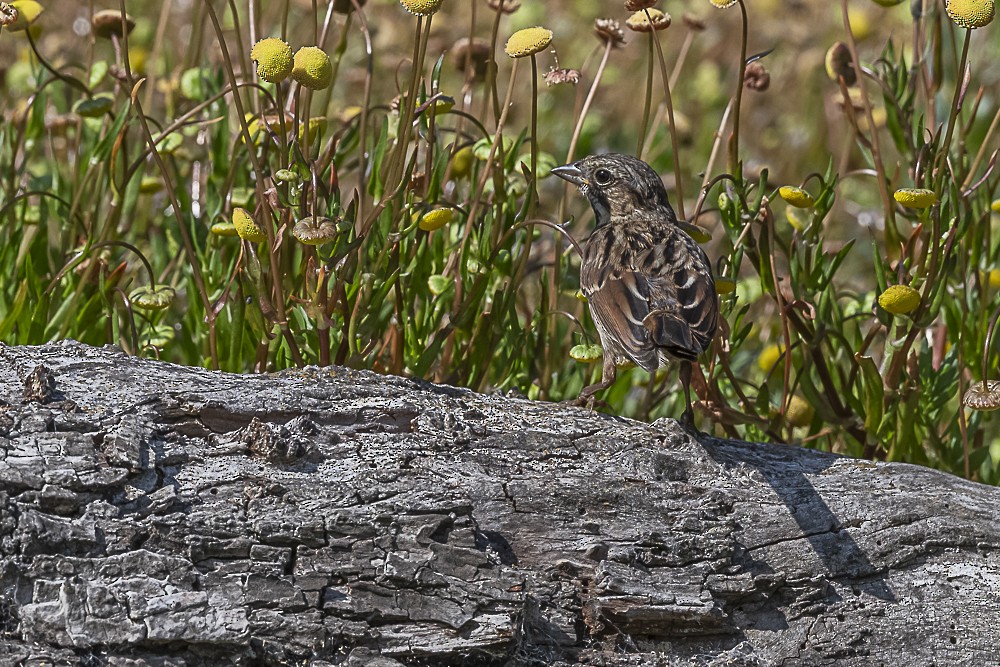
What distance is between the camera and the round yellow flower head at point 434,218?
3.46m

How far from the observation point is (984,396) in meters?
3.27

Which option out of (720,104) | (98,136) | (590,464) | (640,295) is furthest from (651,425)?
(720,104)

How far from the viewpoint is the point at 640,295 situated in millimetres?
3473

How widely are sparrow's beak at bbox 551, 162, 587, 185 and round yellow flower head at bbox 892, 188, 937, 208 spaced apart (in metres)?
1.21

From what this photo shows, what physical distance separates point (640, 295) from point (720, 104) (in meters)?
5.42

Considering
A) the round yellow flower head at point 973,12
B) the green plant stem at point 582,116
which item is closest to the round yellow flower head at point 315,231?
the green plant stem at point 582,116

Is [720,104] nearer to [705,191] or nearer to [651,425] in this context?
[705,191]

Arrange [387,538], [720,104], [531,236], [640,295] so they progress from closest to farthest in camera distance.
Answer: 1. [387,538]
2. [640,295]
3. [531,236]
4. [720,104]

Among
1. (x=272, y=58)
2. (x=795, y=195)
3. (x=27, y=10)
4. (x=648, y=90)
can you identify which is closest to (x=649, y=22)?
(x=648, y=90)

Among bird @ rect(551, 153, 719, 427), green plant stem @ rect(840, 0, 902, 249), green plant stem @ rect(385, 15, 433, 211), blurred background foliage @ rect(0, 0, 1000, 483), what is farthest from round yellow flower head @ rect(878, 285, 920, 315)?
green plant stem @ rect(385, 15, 433, 211)

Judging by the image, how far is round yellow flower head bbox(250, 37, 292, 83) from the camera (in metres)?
3.01

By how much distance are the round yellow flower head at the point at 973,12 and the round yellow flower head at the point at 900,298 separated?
75cm

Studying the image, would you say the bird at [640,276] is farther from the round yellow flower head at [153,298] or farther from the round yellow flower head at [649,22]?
the round yellow flower head at [153,298]

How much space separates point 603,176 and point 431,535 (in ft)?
6.61
